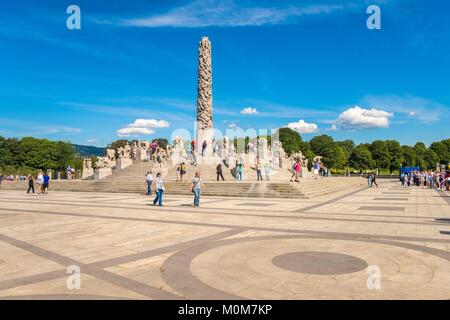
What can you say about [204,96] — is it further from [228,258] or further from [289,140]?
[289,140]

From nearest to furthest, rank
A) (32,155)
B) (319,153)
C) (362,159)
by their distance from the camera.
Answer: (32,155), (362,159), (319,153)

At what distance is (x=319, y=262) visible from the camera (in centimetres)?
631

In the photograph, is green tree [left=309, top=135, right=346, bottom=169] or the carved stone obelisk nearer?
the carved stone obelisk

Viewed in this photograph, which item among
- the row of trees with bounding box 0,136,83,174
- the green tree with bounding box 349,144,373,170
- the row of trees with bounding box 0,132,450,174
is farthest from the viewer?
the green tree with bounding box 349,144,373,170

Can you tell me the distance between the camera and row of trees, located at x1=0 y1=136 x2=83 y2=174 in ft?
284

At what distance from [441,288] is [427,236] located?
4419 millimetres

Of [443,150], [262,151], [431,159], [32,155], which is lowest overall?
[262,151]

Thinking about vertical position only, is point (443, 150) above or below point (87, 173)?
above

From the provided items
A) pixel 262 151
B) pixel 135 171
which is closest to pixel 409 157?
pixel 262 151

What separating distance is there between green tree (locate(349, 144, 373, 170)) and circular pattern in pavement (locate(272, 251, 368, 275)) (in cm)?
9474

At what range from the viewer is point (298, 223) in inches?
434

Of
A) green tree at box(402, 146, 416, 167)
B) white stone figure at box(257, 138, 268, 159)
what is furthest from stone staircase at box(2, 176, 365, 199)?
green tree at box(402, 146, 416, 167)

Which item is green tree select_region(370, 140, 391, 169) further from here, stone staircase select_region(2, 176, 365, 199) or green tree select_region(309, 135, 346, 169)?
stone staircase select_region(2, 176, 365, 199)

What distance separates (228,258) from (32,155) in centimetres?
9398
